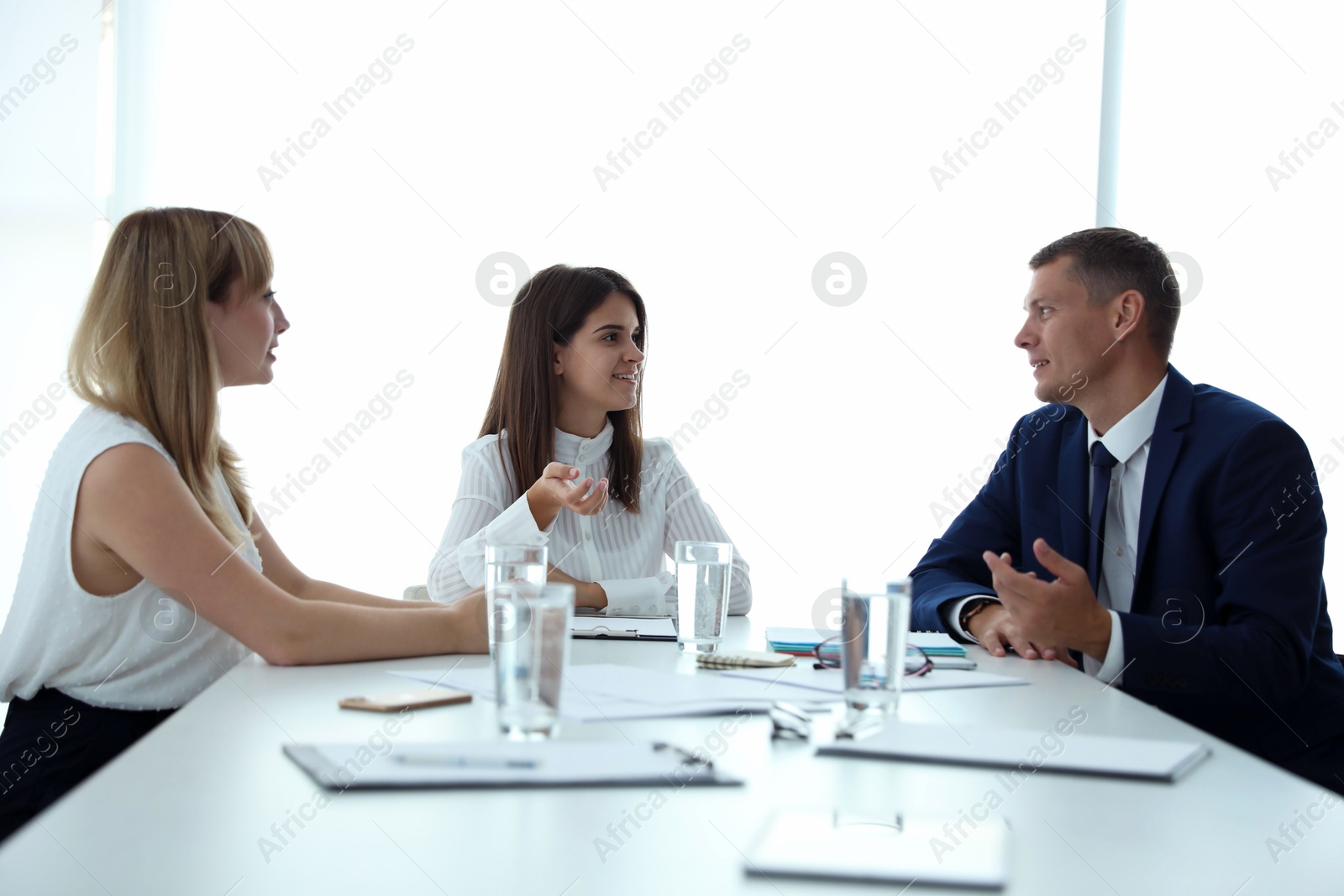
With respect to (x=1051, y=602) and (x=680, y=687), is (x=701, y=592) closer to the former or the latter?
(x=680, y=687)

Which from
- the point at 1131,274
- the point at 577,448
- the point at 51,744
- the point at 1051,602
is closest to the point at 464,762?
the point at 51,744

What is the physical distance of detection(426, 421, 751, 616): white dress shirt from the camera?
1.97 m

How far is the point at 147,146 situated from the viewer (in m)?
3.61

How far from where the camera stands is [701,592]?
1372 mm

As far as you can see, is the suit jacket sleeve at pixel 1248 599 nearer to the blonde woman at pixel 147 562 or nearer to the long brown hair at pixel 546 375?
the blonde woman at pixel 147 562

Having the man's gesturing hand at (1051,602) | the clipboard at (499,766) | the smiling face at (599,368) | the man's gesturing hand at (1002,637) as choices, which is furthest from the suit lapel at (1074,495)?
the clipboard at (499,766)

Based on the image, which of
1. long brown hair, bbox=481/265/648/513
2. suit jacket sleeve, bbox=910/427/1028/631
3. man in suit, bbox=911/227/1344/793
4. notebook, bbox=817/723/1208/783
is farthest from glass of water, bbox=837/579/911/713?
long brown hair, bbox=481/265/648/513

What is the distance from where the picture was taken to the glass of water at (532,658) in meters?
0.78

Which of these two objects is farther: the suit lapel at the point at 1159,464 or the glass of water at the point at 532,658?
the suit lapel at the point at 1159,464

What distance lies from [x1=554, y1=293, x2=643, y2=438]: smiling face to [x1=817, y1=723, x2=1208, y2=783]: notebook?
167 cm

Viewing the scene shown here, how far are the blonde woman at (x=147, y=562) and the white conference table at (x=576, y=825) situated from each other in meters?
0.36

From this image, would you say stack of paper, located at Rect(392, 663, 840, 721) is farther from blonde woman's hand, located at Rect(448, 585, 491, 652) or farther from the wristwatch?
the wristwatch

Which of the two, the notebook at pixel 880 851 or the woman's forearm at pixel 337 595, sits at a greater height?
the notebook at pixel 880 851

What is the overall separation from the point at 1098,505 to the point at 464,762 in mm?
1594
